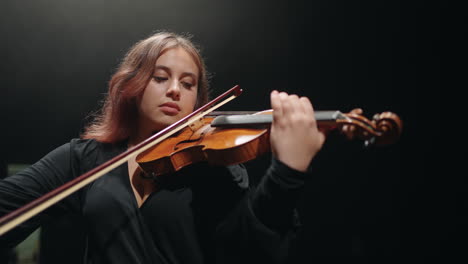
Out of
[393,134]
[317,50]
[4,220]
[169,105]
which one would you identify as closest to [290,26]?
[317,50]

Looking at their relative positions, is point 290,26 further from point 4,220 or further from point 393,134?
point 4,220

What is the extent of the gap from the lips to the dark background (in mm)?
727

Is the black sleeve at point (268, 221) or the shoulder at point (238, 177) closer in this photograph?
the black sleeve at point (268, 221)

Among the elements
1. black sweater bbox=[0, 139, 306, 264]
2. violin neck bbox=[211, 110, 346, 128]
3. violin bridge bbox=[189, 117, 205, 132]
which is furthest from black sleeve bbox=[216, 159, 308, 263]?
violin bridge bbox=[189, 117, 205, 132]

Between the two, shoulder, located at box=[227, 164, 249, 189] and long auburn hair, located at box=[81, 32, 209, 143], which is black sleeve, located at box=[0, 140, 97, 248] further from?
shoulder, located at box=[227, 164, 249, 189]

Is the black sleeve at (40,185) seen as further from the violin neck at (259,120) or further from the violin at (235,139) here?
the violin neck at (259,120)

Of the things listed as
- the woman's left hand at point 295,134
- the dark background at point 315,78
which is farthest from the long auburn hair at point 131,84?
the dark background at point 315,78

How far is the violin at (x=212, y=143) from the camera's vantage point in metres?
0.61

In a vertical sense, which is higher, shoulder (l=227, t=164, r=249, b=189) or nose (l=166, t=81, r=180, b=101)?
nose (l=166, t=81, r=180, b=101)

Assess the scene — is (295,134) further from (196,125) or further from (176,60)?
(176,60)

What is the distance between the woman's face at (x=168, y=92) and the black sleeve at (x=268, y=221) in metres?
0.35

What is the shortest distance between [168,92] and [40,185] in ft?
1.39

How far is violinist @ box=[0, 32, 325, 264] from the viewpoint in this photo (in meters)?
0.67

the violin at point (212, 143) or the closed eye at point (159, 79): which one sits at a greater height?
the closed eye at point (159, 79)
